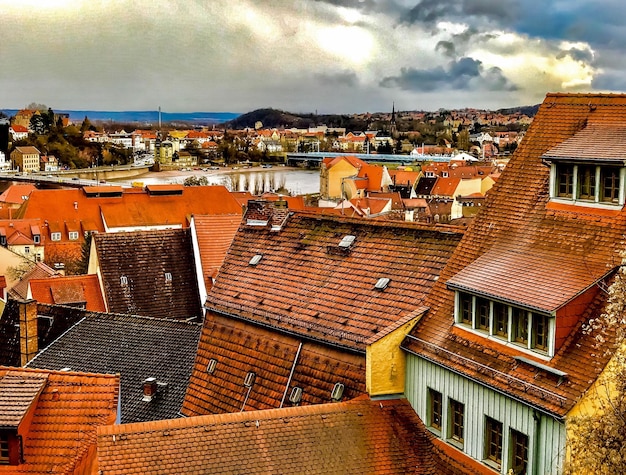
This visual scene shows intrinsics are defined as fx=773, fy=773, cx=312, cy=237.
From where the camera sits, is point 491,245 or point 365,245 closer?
point 491,245

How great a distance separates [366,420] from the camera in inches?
667

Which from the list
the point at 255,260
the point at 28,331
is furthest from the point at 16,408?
the point at 28,331

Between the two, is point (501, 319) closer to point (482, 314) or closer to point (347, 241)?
point (482, 314)

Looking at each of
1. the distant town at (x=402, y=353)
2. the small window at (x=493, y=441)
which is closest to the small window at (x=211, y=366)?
the distant town at (x=402, y=353)

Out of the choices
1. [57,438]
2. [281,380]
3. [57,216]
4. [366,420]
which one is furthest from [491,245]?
[57,216]

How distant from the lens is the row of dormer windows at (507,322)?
14.6 meters

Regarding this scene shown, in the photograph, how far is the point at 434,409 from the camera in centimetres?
1736

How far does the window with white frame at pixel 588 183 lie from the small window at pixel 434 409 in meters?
5.08

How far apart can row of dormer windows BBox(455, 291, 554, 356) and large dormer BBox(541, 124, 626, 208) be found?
2867 millimetres

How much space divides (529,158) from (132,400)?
1520cm

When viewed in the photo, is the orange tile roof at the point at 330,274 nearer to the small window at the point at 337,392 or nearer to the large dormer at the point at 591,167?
the small window at the point at 337,392

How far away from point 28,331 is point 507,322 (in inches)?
863

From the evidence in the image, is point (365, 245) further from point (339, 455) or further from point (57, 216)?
point (57, 216)

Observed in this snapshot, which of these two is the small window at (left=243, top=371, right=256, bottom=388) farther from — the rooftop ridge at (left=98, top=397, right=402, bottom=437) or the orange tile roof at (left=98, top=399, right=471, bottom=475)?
the orange tile roof at (left=98, top=399, right=471, bottom=475)
